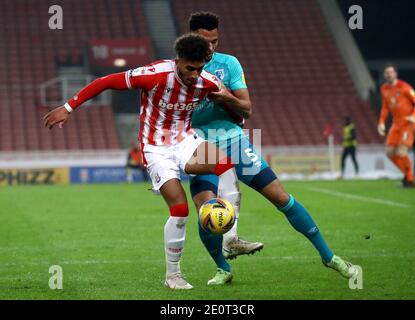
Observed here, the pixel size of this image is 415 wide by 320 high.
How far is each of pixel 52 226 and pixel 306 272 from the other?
17.5 ft

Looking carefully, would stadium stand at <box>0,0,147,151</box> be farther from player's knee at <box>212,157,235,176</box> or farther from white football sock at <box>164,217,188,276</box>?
white football sock at <box>164,217,188,276</box>

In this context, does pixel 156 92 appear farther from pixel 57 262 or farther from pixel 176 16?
pixel 176 16

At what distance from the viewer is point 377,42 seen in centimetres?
3156

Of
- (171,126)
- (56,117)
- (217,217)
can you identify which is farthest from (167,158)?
(56,117)

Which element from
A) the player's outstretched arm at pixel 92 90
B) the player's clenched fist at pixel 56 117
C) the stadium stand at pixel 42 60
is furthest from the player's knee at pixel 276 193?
the stadium stand at pixel 42 60

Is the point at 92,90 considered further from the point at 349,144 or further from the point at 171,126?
the point at 349,144

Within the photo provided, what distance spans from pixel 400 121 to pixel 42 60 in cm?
1491

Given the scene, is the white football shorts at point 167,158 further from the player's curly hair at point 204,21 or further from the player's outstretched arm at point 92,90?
the player's curly hair at point 204,21

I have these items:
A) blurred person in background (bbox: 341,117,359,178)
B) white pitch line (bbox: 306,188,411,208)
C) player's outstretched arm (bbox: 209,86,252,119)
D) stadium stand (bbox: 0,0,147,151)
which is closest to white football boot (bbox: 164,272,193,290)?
player's outstretched arm (bbox: 209,86,252,119)

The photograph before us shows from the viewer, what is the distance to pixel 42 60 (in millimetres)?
30484

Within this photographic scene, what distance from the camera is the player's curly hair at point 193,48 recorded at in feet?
21.6

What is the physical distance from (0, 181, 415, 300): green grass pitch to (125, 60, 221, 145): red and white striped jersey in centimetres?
113

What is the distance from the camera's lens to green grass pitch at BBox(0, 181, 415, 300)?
6953 millimetres
